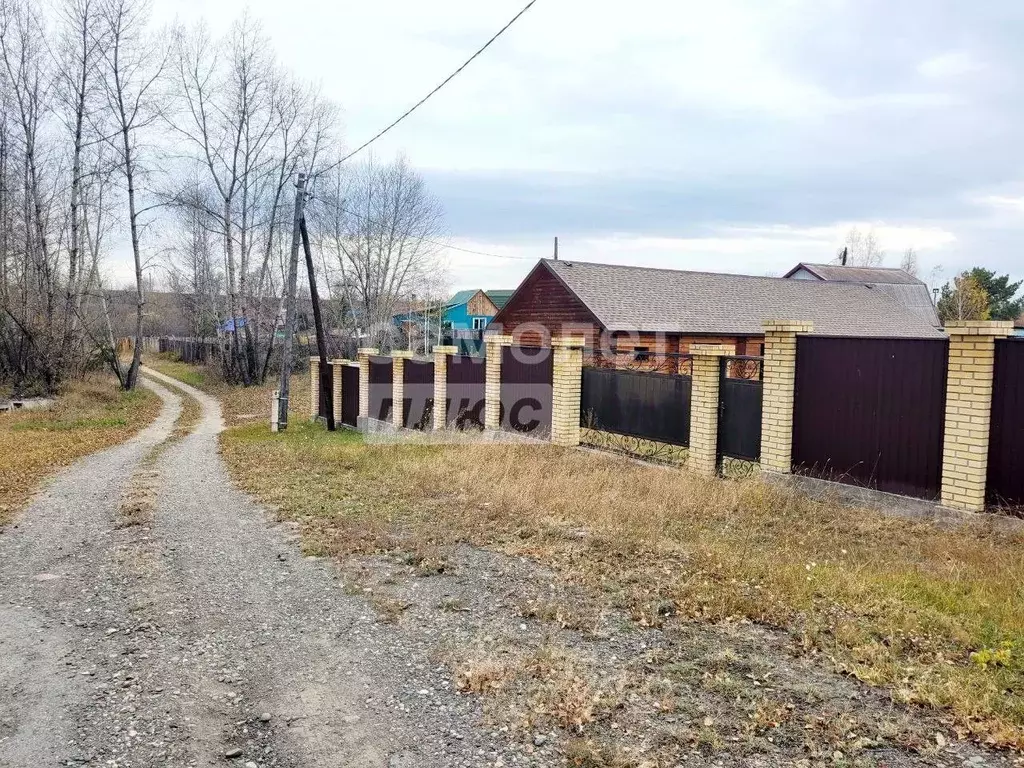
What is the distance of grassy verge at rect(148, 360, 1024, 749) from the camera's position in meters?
3.78

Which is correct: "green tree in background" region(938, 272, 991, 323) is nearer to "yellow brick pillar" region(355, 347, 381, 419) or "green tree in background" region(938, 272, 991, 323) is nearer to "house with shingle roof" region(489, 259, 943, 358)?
"house with shingle roof" region(489, 259, 943, 358)

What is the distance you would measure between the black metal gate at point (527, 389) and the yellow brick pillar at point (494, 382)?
0.30 ft

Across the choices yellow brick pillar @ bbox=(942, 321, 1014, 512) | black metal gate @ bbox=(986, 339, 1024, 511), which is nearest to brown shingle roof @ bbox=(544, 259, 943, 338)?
yellow brick pillar @ bbox=(942, 321, 1014, 512)

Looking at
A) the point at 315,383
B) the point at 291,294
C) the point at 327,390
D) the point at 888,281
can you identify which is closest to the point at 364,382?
the point at 327,390

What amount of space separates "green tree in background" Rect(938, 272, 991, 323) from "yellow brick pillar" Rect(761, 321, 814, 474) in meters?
44.4

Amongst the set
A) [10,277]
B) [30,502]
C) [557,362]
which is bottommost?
[30,502]

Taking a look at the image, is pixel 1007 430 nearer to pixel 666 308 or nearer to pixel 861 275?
pixel 666 308

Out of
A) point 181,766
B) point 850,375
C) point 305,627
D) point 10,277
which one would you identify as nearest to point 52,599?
point 305,627

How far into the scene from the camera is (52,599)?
498 centimetres

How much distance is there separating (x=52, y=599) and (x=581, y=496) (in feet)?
16.5

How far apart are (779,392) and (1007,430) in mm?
2458

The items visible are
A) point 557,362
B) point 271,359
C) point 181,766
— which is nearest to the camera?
point 181,766

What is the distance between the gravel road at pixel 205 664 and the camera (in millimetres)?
3070

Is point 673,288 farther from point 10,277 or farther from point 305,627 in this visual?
point 10,277
